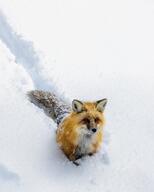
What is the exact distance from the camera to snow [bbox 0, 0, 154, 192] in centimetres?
677

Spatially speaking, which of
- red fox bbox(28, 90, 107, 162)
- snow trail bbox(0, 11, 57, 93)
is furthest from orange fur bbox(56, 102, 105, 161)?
snow trail bbox(0, 11, 57, 93)

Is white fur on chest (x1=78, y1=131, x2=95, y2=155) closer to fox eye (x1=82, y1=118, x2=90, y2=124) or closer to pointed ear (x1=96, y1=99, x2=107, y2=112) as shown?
fox eye (x1=82, y1=118, x2=90, y2=124)

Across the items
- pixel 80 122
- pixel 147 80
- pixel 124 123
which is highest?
pixel 147 80

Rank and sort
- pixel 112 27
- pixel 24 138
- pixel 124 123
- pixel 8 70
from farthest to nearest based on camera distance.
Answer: pixel 112 27, pixel 8 70, pixel 124 123, pixel 24 138

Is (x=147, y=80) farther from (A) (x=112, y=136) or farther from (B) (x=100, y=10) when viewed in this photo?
(B) (x=100, y=10)

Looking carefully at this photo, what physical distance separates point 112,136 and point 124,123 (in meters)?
0.38

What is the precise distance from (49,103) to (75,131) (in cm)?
142

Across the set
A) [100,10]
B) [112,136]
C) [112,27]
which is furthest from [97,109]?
[100,10]

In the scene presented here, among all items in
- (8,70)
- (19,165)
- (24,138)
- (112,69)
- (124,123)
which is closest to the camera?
(19,165)

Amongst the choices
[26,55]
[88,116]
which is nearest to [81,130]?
[88,116]

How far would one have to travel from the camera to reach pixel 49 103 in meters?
8.11

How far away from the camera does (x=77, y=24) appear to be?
10.2m

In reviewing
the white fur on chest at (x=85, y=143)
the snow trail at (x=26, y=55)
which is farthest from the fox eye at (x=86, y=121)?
the snow trail at (x=26, y=55)

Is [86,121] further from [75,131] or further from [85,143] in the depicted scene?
[85,143]
